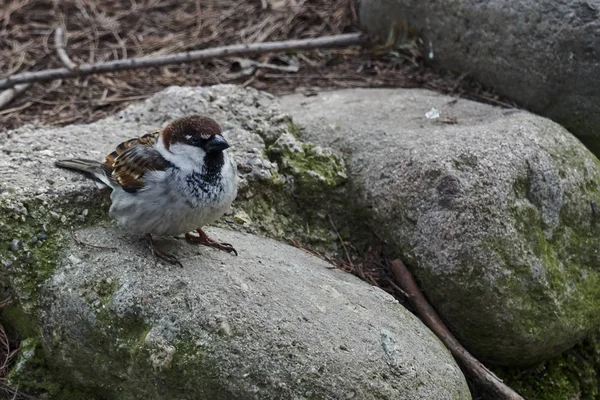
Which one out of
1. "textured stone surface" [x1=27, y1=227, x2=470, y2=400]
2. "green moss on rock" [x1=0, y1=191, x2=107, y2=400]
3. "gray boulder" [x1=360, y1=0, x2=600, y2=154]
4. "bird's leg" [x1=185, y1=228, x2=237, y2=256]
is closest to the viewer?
"textured stone surface" [x1=27, y1=227, x2=470, y2=400]

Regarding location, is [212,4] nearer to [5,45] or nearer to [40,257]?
[5,45]

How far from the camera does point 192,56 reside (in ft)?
18.5

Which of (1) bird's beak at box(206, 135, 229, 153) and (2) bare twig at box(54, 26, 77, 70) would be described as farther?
(2) bare twig at box(54, 26, 77, 70)

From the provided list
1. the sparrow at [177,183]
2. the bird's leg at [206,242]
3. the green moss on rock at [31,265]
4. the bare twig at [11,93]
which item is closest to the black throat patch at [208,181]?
the sparrow at [177,183]

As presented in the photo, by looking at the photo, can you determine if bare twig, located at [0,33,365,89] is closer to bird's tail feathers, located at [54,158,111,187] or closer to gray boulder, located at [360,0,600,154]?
gray boulder, located at [360,0,600,154]

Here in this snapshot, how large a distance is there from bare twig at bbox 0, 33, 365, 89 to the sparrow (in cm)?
223

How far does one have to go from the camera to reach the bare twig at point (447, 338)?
3768 mm

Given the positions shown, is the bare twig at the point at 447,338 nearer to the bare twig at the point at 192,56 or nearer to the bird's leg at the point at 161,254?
the bird's leg at the point at 161,254

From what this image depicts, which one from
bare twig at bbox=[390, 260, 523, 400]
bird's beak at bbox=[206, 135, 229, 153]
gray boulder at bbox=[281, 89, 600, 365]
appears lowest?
bare twig at bbox=[390, 260, 523, 400]

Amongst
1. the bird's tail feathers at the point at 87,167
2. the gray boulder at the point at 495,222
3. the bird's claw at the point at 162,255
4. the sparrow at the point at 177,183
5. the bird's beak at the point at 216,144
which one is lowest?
the gray boulder at the point at 495,222

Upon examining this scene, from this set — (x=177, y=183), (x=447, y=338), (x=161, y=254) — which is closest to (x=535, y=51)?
(x=447, y=338)

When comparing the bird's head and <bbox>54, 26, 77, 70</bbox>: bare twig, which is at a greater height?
the bird's head

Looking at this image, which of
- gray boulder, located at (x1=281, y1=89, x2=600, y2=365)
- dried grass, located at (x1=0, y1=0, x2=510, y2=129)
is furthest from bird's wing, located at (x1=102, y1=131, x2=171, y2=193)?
dried grass, located at (x1=0, y1=0, x2=510, y2=129)

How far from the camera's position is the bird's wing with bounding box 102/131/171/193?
3395 mm
